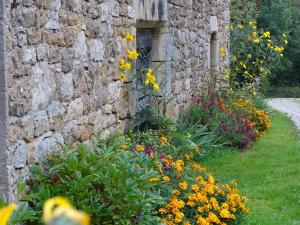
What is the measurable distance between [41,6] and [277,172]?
438 cm

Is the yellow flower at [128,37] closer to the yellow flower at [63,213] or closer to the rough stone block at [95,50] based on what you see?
the rough stone block at [95,50]

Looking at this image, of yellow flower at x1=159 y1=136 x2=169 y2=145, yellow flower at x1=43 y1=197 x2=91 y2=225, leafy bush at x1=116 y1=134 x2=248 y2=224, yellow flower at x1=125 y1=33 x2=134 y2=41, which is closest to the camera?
yellow flower at x1=43 y1=197 x2=91 y2=225

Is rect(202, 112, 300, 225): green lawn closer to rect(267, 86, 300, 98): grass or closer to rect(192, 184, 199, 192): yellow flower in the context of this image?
rect(192, 184, 199, 192): yellow flower

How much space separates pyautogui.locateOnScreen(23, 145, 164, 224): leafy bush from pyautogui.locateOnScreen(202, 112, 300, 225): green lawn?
66.9 inches

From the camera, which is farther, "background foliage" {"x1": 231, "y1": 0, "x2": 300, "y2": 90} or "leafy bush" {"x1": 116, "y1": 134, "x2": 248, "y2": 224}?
"background foliage" {"x1": 231, "y1": 0, "x2": 300, "y2": 90}

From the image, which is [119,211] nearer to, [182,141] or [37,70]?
[37,70]

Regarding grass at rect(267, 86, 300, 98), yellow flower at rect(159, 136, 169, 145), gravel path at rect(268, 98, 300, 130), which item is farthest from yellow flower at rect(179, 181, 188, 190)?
grass at rect(267, 86, 300, 98)

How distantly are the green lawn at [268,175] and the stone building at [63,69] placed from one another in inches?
48.8

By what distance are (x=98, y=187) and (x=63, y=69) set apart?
0.98 m

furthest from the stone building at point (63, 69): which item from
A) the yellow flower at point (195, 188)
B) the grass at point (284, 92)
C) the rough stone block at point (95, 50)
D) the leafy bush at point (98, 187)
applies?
the grass at point (284, 92)

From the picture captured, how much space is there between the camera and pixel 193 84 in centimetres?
909

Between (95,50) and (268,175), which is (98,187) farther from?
(268,175)

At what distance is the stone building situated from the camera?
3.25 m

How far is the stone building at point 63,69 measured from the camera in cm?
325
